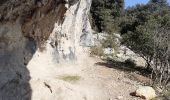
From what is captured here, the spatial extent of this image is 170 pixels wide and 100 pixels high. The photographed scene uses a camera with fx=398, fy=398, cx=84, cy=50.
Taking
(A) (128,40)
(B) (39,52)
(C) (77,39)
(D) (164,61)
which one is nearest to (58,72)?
(B) (39,52)

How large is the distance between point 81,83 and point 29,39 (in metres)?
2.71

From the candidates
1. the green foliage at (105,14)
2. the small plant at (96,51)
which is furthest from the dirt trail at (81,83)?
the green foliage at (105,14)

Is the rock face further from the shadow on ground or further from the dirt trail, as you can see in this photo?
the shadow on ground

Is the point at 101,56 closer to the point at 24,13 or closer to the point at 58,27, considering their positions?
the point at 58,27

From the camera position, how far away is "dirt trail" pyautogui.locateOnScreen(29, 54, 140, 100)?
1240 cm

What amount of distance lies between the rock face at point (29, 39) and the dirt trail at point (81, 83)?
31 centimetres

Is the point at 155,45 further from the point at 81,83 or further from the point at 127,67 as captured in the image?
the point at 81,83

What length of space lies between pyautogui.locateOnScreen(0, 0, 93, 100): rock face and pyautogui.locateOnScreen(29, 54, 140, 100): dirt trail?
1.03ft

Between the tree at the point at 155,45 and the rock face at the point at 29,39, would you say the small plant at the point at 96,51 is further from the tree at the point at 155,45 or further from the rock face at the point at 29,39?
the rock face at the point at 29,39

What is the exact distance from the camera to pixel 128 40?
23.2m

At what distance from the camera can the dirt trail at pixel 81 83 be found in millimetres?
12403

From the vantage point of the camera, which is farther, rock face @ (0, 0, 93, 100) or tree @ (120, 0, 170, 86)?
tree @ (120, 0, 170, 86)

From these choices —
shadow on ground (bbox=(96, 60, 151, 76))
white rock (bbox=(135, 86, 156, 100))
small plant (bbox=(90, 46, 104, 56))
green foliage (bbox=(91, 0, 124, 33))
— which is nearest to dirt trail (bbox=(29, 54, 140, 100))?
white rock (bbox=(135, 86, 156, 100))

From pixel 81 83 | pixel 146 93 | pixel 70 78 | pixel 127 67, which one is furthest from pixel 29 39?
pixel 127 67
